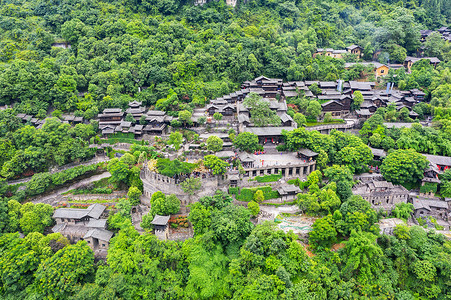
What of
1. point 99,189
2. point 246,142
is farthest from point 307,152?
point 99,189

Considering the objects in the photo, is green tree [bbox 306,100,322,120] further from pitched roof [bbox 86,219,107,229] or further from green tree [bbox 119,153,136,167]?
pitched roof [bbox 86,219,107,229]

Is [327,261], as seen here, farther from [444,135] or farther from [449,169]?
[444,135]

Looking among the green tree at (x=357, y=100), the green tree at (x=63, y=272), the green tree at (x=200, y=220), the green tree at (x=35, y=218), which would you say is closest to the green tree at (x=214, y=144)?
the green tree at (x=200, y=220)

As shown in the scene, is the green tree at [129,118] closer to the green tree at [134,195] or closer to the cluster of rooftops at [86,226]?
the green tree at [134,195]

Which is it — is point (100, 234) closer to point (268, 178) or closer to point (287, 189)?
point (268, 178)

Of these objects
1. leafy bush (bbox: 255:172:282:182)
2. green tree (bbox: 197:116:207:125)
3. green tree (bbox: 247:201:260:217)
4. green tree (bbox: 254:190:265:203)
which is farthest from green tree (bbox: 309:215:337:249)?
green tree (bbox: 197:116:207:125)
